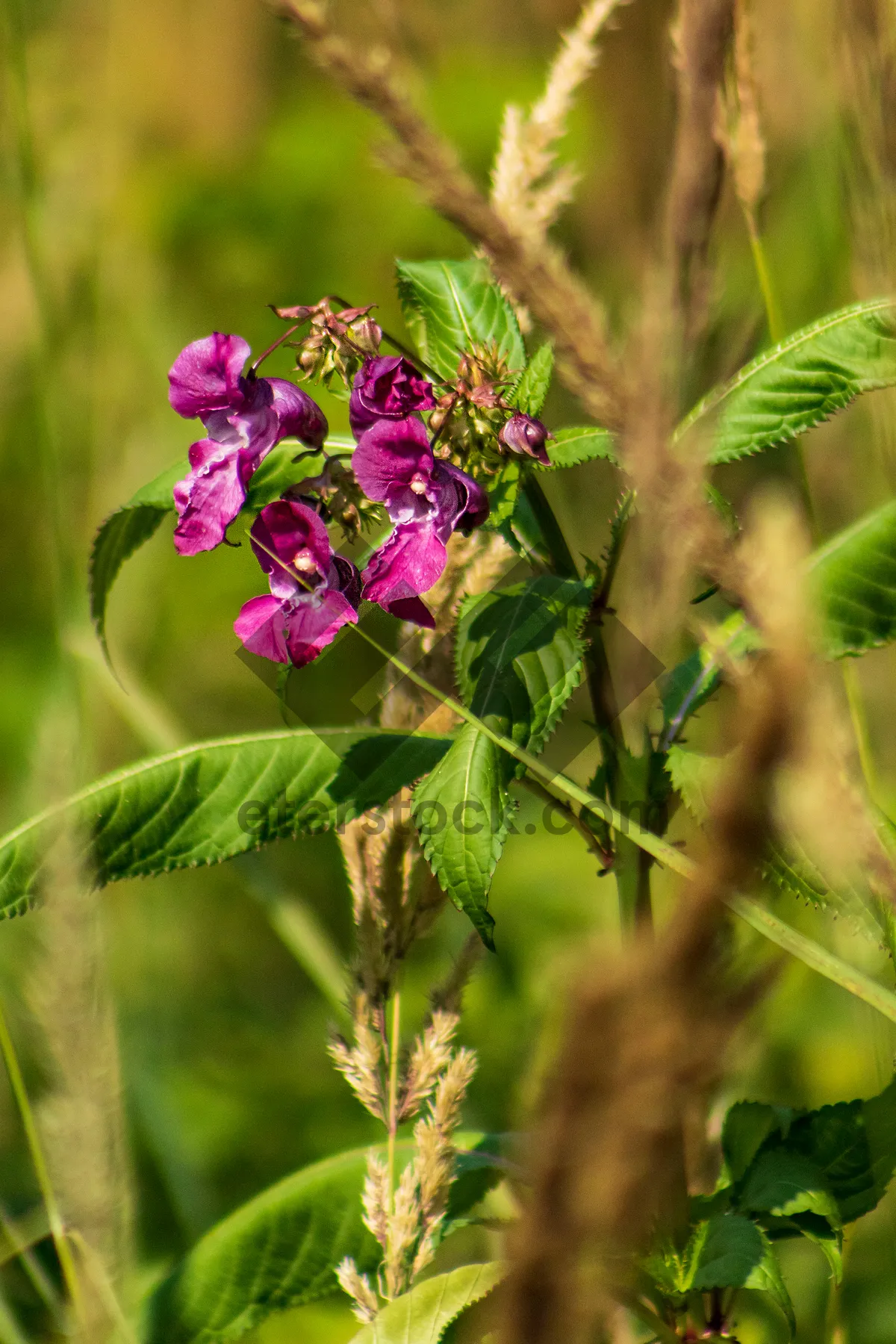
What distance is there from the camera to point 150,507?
1289 millimetres

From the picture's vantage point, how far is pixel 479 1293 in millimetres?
1135

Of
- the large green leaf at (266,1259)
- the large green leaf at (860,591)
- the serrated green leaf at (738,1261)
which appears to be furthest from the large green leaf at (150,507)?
the serrated green leaf at (738,1261)

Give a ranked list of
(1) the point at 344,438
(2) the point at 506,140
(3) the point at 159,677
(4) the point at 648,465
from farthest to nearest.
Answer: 1. (3) the point at 159,677
2. (2) the point at 506,140
3. (1) the point at 344,438
4. (4) the point at 648,465

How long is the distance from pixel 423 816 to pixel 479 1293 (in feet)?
1.51

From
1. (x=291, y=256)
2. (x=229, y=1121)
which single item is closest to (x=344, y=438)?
(x=229, y=1121)

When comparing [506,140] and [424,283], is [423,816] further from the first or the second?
[506,140]

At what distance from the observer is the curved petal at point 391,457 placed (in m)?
1.05

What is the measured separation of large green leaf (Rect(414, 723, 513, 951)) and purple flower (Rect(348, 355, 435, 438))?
11.4 inches

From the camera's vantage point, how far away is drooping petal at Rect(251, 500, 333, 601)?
42.1 inches

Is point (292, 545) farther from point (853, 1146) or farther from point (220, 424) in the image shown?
point (853, 1146)

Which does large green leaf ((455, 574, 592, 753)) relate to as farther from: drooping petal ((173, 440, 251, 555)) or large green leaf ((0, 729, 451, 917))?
drooping petal ((173, 440, 251, 555))

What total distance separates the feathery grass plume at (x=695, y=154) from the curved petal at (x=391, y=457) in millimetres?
241

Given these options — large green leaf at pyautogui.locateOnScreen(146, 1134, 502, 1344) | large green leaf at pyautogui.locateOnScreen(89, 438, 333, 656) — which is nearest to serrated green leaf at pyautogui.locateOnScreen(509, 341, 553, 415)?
large green leaf at pyautogui.locateOnScreen(89, 438, 333, 656)

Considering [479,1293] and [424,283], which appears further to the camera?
[424,283]
